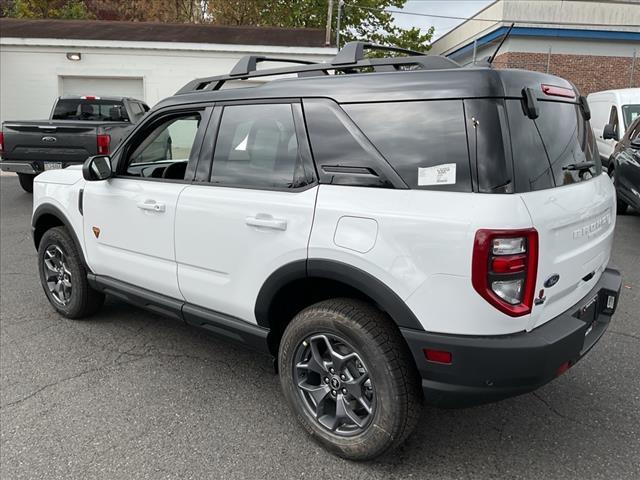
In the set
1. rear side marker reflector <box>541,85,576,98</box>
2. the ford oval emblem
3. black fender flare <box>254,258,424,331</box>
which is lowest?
black fender flare <box>254,258,424,331</box>

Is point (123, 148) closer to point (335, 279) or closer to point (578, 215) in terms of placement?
point (335, 279)

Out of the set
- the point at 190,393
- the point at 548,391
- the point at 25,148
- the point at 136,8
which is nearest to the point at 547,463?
the point at 548,391

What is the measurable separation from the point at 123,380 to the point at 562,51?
22756 mm

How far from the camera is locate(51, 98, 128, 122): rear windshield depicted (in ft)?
35.2

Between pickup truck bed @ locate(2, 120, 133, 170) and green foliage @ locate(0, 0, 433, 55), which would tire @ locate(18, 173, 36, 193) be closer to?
pickup truck bed @ locate(2, 120, 133, 170)

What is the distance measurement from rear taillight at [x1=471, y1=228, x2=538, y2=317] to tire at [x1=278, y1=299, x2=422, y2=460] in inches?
19.9

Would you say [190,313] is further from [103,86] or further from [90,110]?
[103,86]

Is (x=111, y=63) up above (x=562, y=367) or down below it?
above

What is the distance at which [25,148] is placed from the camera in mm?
8828

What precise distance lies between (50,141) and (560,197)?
8.45m

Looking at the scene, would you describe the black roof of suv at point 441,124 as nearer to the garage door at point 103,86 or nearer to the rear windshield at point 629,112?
the rear windshield at point 629,112

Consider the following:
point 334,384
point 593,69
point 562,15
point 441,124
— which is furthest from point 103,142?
point 593,69

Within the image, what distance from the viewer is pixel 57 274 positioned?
4.42 metres

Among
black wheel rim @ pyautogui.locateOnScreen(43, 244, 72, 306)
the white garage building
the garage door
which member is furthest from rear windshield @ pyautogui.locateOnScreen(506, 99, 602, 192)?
the garage door
